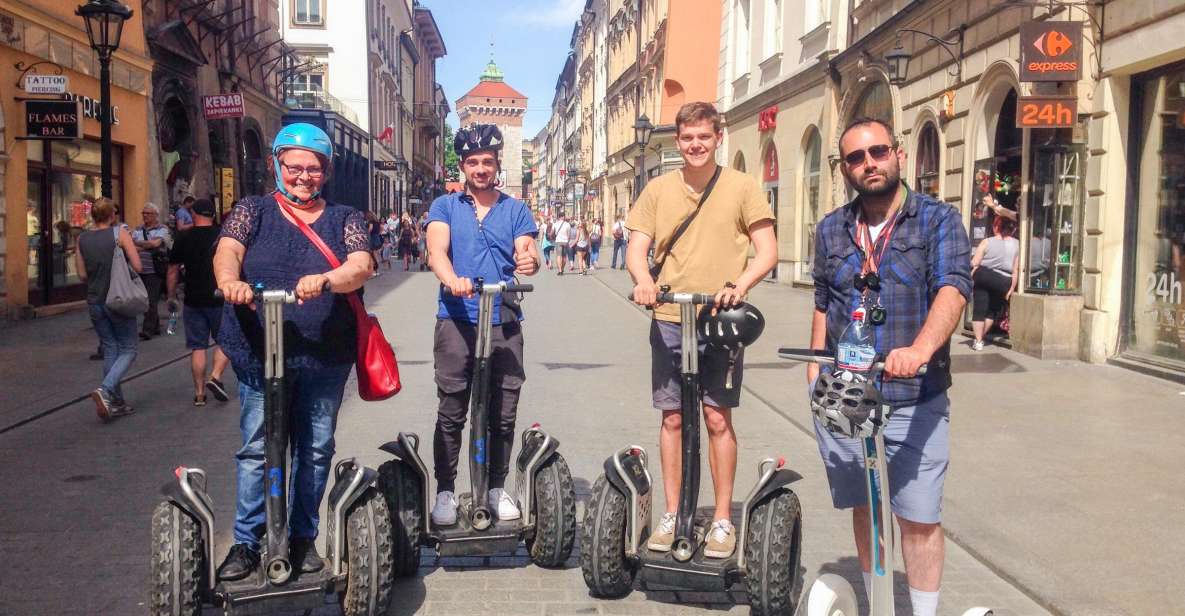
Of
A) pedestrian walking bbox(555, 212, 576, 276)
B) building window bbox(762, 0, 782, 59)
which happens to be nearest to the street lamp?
building window bbox(762, 0, 782, 59)

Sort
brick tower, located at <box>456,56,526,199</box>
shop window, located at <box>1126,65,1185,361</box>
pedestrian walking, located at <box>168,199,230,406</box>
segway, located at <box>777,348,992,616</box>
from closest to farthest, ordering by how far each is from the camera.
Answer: segway, located at <box>777,348,992,616</box> → pedestrian walking, located at <box>168,199,230,406</box> → shop window, located at <box>1126,65,1185,361</box> → brick tower, located at <box>456,56,526,199</box>

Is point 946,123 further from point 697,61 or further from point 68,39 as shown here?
point 697,61

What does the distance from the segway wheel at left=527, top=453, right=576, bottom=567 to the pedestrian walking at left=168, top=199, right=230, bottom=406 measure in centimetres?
457

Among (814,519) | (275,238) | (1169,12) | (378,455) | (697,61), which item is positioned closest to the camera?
(275,238)

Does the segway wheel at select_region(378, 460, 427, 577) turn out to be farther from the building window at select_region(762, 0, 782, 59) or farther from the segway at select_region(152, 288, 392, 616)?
the building window at select_region(762, 0, 782, 59)

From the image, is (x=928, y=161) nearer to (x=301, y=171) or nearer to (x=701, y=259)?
(x=701, y=259)

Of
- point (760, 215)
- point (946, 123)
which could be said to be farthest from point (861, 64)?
point (760, 215)

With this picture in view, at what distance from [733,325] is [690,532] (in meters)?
0.78

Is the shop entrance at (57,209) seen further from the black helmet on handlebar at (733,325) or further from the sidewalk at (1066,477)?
the black helmet on handlebar at (733,325)

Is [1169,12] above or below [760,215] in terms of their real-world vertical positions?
above

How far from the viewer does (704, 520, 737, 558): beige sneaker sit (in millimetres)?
3955

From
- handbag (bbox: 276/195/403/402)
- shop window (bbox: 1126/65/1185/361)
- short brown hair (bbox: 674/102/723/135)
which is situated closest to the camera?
handbag (bbox: 276/195/403/402)

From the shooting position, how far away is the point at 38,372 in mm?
10266

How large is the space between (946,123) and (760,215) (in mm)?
11761
